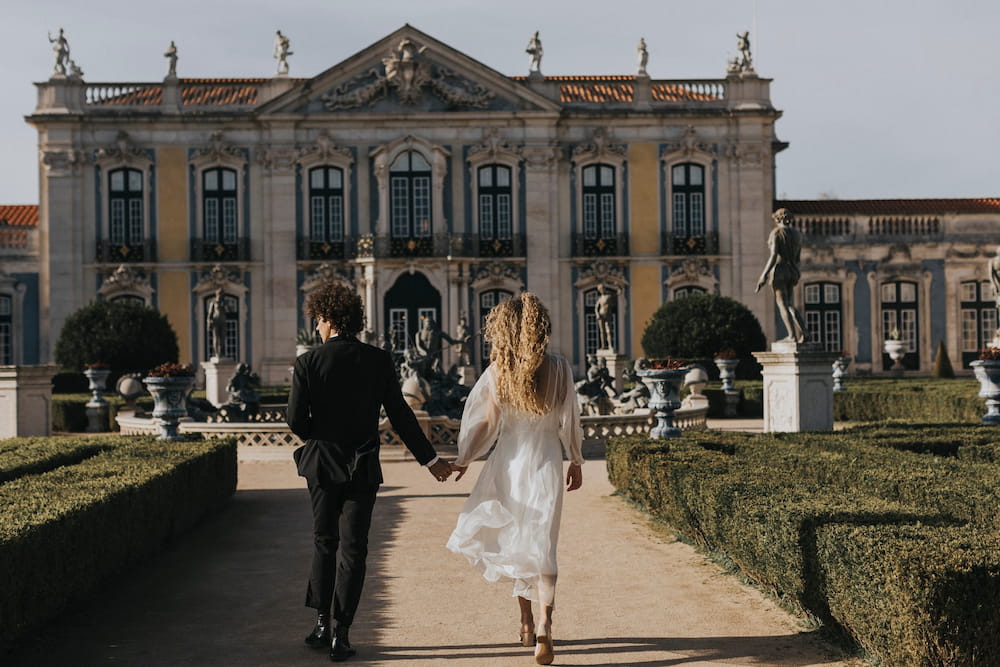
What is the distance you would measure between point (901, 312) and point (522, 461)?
1109 inches

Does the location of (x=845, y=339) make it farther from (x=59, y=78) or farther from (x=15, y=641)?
(x=15, y=641)

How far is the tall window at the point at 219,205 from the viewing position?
101ft

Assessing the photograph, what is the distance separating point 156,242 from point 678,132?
13742 millimetres

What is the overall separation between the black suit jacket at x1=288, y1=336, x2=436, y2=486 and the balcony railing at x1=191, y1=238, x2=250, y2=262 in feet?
85.2

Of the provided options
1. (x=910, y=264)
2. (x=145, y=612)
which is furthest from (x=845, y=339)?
(x=145, y=612)

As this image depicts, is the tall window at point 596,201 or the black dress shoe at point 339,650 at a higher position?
the tall window at point 596,201

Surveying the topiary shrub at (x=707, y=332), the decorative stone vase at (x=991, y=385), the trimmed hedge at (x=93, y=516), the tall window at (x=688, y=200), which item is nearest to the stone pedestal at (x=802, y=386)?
the decorative stone vase at (x=991, y=385)

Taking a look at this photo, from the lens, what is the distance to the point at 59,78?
30391 millimetres

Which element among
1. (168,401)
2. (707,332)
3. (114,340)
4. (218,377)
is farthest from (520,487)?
(114,340)

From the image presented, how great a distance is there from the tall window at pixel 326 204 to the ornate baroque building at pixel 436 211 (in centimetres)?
5

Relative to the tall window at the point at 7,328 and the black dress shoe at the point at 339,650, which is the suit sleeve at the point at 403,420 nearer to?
the black dress shoe at the point at 339,650

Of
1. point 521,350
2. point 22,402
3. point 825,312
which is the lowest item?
point 22,402

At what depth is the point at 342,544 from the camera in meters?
5.36

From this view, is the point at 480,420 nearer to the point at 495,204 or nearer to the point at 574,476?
the point at 574,476
